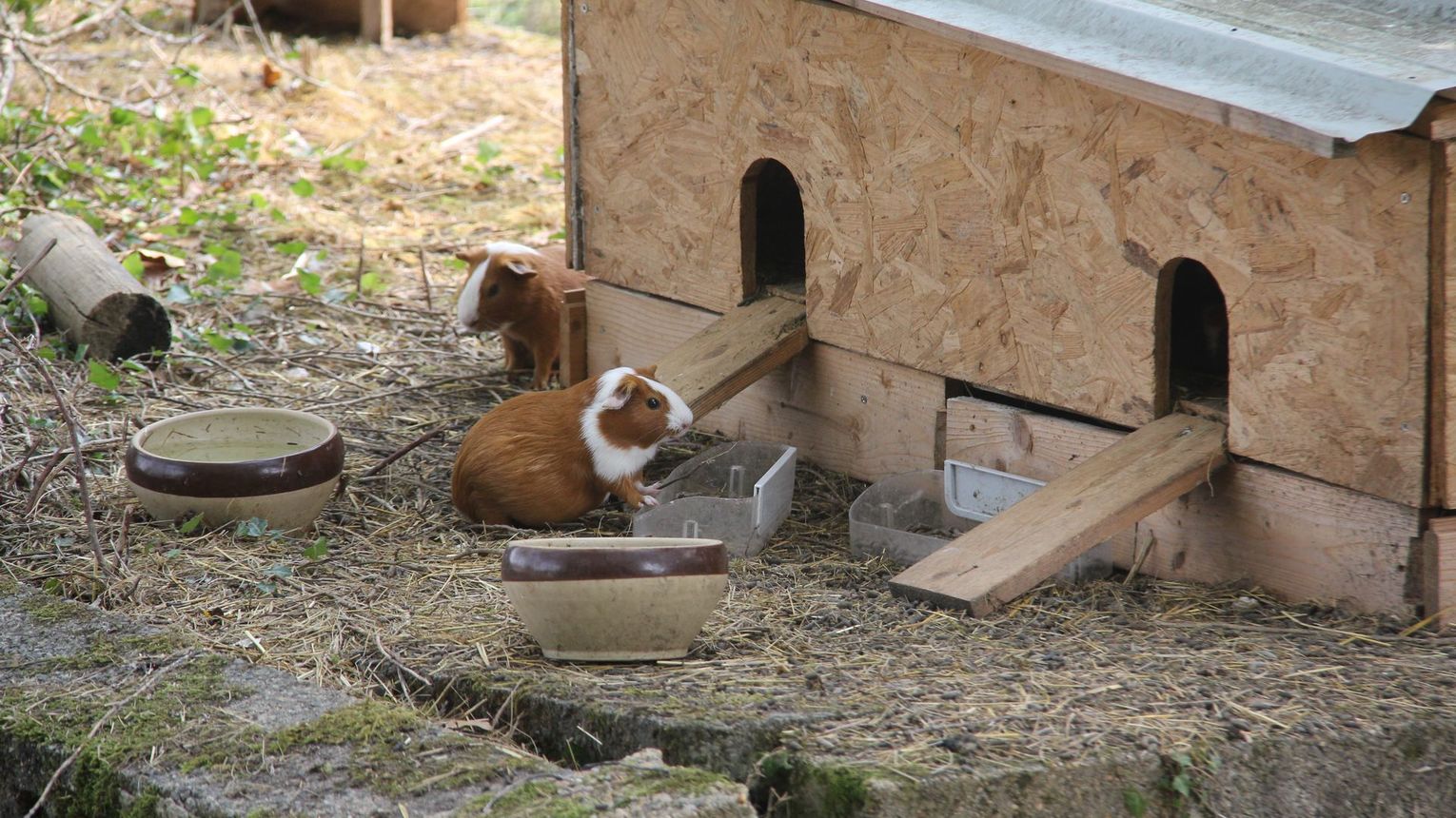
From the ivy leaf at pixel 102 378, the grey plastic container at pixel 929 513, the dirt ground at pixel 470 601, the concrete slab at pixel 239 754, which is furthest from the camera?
the ivy leaf at pixel 102 378

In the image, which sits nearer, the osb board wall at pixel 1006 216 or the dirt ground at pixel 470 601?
the dirt ground at pixel 470 601

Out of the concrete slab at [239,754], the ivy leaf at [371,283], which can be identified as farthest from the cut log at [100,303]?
the concrete slab at [239,754]

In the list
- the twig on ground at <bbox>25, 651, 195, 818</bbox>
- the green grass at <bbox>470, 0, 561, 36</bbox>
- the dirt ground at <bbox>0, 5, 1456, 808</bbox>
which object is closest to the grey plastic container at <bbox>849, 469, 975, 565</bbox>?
the dirt ground at <bbox>0, 5, 1456, 808</bbox>

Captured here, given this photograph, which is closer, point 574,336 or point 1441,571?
point 1441,571

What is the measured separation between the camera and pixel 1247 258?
3674 millimetres

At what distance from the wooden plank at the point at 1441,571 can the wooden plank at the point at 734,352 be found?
1846 millimetres

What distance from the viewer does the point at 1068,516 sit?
367cm

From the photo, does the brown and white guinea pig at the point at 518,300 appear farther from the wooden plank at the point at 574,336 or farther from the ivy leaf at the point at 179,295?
the ivy leaf at the point at 179,295

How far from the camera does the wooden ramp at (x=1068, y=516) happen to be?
3568mm

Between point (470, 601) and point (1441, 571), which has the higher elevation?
point (1441, 571)

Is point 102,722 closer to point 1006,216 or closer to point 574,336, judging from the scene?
point 1006,216

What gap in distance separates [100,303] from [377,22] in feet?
17.3

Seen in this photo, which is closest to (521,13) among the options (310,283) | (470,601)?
(310,283)

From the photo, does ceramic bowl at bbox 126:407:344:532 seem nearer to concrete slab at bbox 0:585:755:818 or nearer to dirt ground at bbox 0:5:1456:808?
dirt ground at bbox 0:5:1456:808
